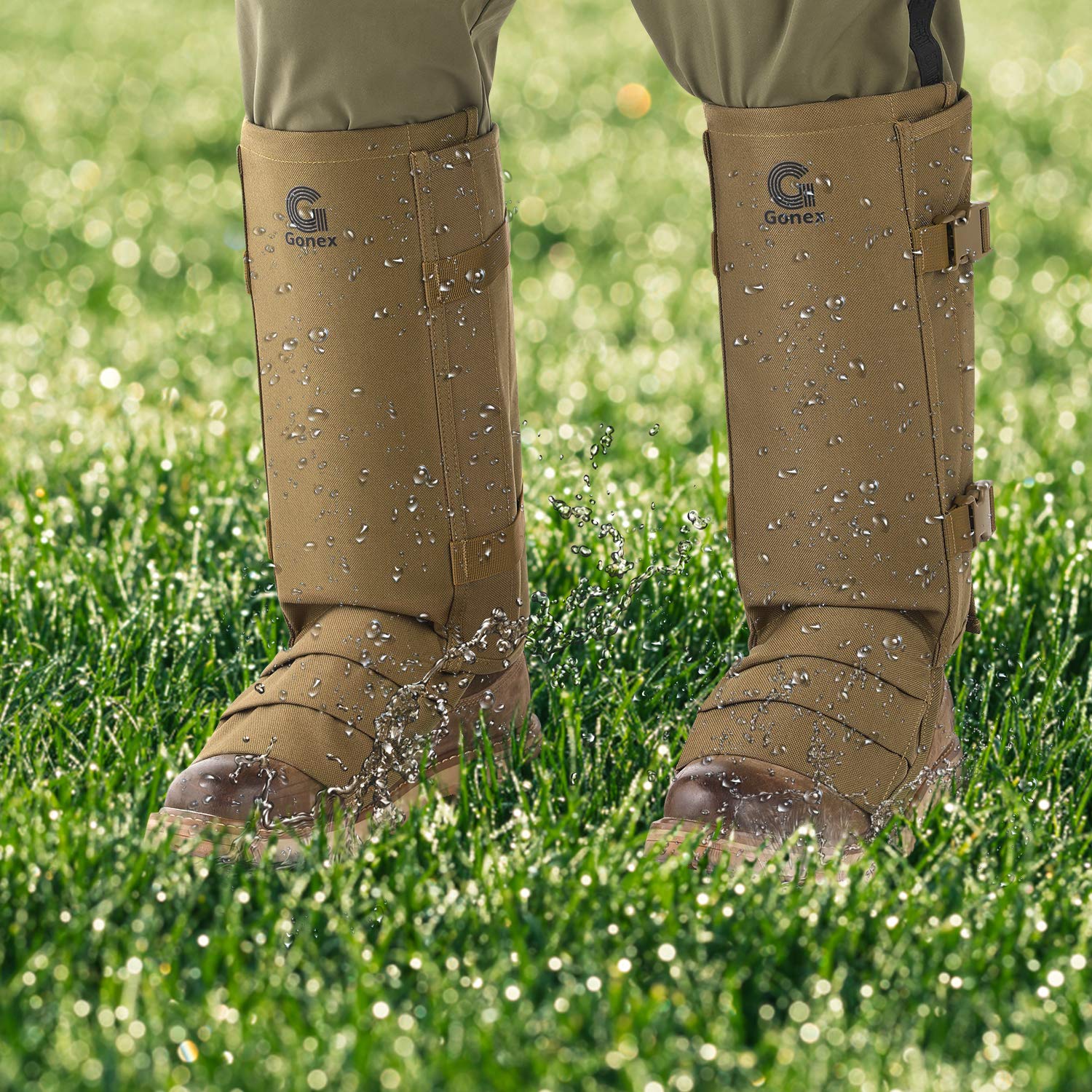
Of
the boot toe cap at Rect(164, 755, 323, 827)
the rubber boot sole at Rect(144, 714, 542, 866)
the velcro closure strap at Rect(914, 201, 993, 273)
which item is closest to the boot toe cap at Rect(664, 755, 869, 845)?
the rubber boot sole at Rect(144, 714, 542, 866)

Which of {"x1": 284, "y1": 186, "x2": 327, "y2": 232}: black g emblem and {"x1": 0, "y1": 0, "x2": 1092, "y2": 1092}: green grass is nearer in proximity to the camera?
{"x1": 0, "y1": 0, "x2": 1092, "y2": 1092}: green grass

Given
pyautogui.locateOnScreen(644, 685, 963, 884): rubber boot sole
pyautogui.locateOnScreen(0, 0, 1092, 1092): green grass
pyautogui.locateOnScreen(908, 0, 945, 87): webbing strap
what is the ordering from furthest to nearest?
pyautogui.locateOnScreen(908, 0, 945, 87): webbing strap, pyautogui.locateOnScreen(644, 685, 963, 884): rubber boot sole, pyautogui.locateOnScreen(0, 0, 1092, 1092): green grass

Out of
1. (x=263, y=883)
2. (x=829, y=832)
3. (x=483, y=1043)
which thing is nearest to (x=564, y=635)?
(x=829, y=832)

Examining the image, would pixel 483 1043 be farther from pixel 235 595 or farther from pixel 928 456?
pixel 235 595

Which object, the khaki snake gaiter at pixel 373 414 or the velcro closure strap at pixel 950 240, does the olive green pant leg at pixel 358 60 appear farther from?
the velcro closure strap at pixel 950 240

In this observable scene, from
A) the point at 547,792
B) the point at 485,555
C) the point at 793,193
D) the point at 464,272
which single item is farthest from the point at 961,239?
the point at 547,792

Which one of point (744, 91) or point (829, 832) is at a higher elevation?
point (744, 91)

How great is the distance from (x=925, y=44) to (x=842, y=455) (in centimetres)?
49

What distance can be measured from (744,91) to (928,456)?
1.59ft

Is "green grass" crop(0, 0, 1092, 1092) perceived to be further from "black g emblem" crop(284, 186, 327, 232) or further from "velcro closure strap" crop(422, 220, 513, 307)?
"black g emblem" crop(284, 186, 327, 232)

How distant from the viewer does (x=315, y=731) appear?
1705 millimetres

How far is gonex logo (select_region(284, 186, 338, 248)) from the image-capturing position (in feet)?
5.62

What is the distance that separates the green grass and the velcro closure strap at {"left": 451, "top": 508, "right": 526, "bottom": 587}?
193 mm

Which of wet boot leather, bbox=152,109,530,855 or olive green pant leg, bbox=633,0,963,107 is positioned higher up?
olive green pant leg, bbox=633,0,963,107
